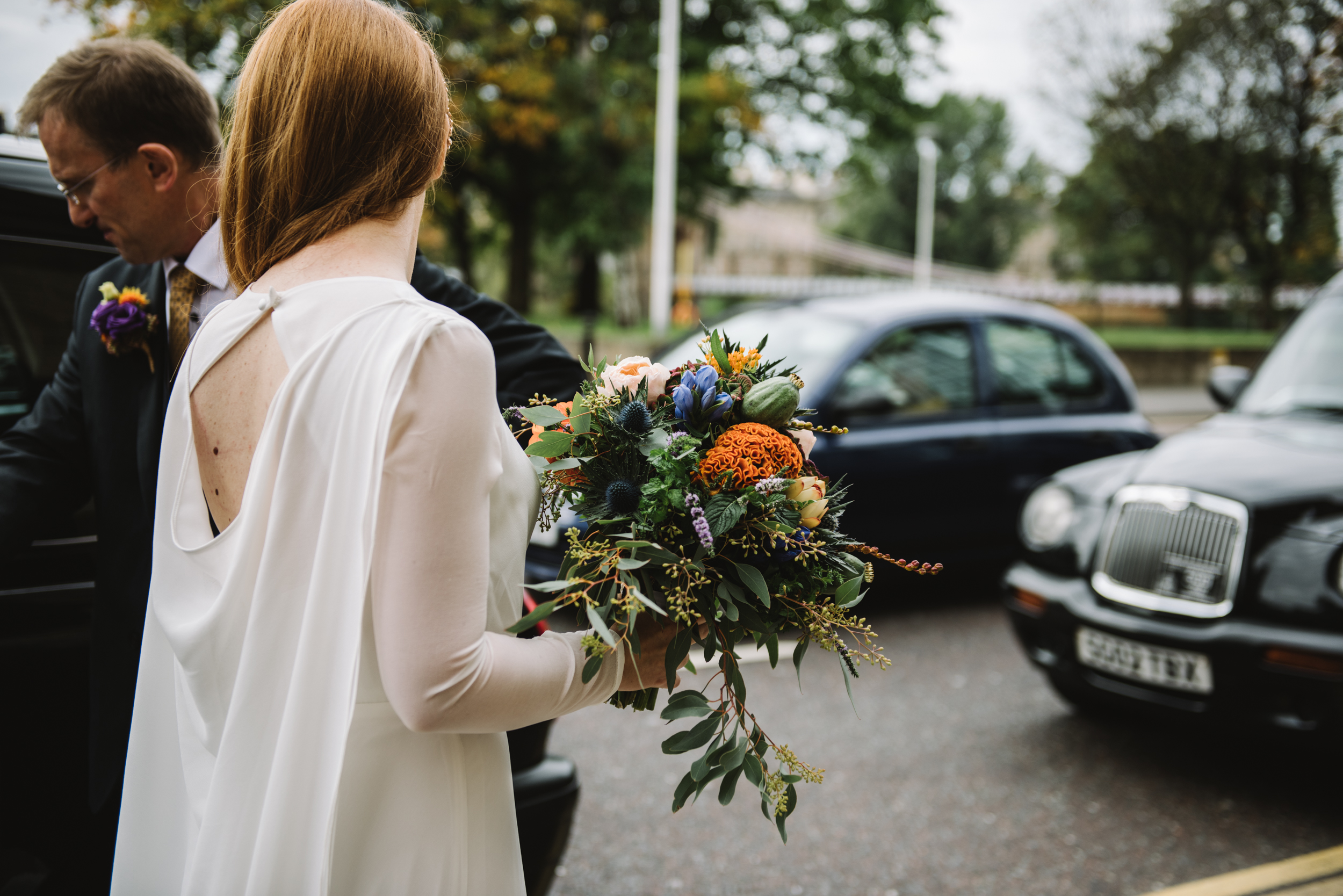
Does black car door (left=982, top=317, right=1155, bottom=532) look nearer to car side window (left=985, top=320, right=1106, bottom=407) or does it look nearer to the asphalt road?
car side window (left=985, top=320, right=1106, bottom=407)

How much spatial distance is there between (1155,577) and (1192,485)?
1.27ft

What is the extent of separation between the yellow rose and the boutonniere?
1.33 m

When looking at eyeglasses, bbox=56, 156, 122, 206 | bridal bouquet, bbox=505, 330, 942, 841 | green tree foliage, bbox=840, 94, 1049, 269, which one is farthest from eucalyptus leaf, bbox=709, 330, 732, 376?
green tree foliage, bbox=840, 94, 1049, 269

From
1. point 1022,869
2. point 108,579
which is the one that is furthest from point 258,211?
point 1022,869

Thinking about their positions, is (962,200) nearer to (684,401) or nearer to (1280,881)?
(1280,881)

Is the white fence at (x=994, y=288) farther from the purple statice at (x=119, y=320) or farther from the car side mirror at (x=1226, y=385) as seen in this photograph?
the purple statice at (x=119, y=320)

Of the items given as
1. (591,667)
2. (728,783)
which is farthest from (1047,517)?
(591,667)

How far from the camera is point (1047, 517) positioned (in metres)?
4.29

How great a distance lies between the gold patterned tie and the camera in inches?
78.7

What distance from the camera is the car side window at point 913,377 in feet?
18.4

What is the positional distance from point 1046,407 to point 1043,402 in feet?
0.12

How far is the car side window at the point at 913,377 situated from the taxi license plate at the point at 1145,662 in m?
2.10

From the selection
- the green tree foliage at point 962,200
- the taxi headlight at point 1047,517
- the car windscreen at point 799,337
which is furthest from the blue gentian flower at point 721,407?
the green tree foliage at point 962,200

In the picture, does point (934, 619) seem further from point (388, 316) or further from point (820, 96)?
point (820, 96)
